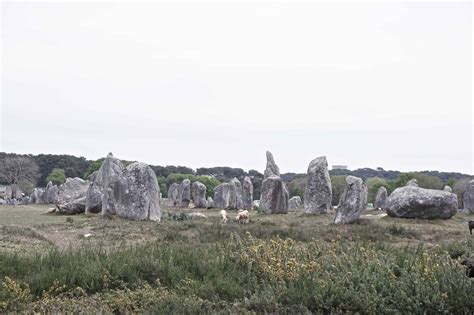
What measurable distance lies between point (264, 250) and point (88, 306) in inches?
122

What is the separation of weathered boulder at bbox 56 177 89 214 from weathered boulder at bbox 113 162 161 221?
16.2 ft

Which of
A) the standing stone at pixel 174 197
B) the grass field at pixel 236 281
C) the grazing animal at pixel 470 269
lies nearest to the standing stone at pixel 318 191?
the grass field at pixel 236 281

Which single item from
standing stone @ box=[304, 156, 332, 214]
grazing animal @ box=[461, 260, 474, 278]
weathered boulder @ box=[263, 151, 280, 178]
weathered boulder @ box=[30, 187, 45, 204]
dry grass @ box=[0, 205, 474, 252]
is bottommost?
weathered boulder @ box=[30, 187, 45, 204]

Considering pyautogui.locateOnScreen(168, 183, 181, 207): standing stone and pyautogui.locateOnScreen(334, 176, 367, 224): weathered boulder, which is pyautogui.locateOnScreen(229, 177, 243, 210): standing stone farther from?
pyautogui.locateOnScreen(334, 176, 367, 224): weathered boulder

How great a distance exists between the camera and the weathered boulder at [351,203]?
20.0 metres

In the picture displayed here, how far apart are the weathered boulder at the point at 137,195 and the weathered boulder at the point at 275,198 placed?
847 centimetres

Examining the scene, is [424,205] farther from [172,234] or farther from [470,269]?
[470,269]

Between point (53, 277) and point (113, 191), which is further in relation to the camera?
point (113, 191)

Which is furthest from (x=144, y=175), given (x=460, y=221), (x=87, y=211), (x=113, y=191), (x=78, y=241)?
(x=460, y=221)

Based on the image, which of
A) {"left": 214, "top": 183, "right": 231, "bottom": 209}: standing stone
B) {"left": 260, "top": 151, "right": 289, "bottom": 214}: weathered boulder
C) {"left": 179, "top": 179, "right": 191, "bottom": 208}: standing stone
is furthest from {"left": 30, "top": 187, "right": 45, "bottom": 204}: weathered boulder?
{"left": 260, "top": 151, "right": 289, "bottom": 214}: weathered boulder

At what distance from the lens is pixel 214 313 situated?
540cm

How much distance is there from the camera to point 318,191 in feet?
88.5

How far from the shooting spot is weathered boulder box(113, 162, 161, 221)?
21.6 m

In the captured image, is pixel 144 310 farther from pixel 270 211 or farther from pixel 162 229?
pixel 270 211
